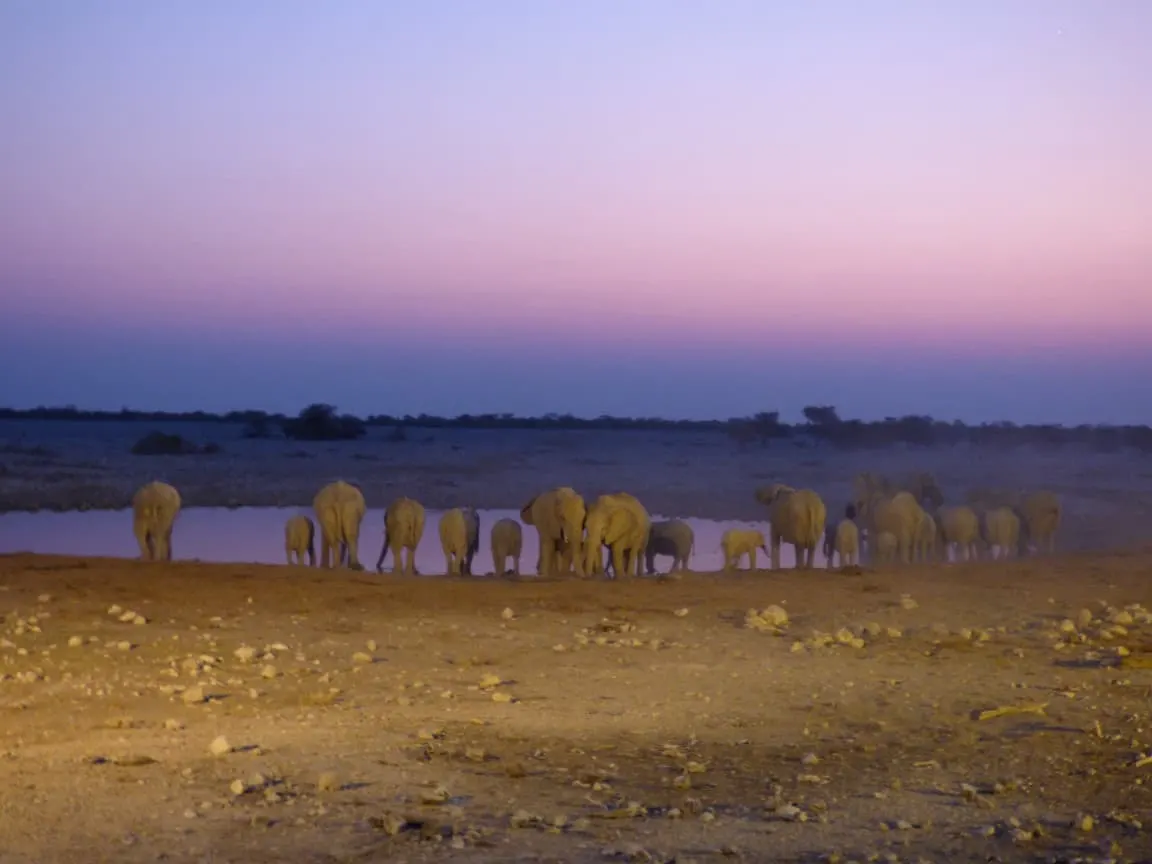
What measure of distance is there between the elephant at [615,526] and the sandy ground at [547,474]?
12.4 meters

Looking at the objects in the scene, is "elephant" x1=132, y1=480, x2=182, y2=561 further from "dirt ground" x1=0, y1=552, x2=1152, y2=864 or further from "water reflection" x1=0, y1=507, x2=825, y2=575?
"dirt ground" x1=0, y1=552, x2=1152, y2=864

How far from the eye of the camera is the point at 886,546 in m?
23.8

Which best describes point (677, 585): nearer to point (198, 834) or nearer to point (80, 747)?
point (80, 747)

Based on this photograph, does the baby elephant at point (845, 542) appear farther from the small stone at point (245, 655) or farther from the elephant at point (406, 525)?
the small stone at point (245, 655)

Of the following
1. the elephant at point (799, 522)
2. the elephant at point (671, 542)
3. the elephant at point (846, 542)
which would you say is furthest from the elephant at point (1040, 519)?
the elephant at point (671, 542)

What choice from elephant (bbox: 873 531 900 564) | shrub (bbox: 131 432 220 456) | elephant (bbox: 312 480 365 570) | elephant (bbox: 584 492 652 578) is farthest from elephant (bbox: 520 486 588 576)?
shrub (bbox: 131 432 220 456)

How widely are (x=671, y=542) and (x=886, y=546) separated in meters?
3.65

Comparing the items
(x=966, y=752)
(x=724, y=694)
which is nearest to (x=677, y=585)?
(x=724, y=694)

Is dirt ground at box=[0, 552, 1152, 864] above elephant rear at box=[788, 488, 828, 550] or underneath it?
underneath

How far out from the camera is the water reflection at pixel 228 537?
26.8 metres

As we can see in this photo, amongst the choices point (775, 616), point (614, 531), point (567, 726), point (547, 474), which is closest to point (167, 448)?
point (547, 474)

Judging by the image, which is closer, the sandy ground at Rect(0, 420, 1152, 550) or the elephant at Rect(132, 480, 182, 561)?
the elephant at Rect(132, 480, 182, 561)

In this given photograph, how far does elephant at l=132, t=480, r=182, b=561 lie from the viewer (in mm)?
21438

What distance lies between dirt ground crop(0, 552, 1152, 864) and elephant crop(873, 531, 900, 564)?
815 centimetres
